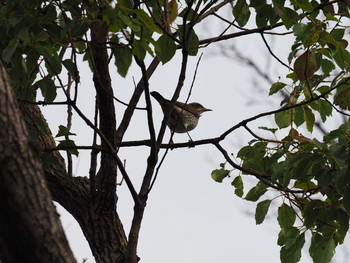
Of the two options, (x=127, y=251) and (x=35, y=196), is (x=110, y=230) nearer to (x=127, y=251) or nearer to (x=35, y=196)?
(x=127, y=251)

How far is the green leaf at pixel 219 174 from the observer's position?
458 cm

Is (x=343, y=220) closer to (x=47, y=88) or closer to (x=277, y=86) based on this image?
(x=277, y=86)

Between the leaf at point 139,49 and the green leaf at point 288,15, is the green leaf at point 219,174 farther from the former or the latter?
the leaf at point 139,49

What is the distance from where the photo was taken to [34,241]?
6.80 feet

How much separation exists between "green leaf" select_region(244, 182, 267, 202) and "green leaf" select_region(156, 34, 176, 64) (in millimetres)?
1148

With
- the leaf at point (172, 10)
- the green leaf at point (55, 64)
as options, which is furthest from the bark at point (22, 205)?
the leaf at point (172, 10)

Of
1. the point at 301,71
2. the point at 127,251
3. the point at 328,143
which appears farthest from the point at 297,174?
the point at 127,251

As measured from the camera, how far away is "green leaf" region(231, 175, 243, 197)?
4.54 metres

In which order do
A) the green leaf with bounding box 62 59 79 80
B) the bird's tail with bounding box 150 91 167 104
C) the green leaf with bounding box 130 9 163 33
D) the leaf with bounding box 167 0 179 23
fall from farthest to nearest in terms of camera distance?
the bird's tail with bounding box 150 91 167 104 → the leaf with bounding box 167 0 179 23 → the green leaf with bounding box 62 59 79 80 → the green leaf with bounding box 130 9 163 33

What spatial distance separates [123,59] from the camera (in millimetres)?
3771

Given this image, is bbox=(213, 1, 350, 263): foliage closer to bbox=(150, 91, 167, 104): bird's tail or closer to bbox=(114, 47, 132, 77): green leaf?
bbox=(114, 47, 132, 77): green leaf

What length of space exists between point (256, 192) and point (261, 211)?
0.17 metres

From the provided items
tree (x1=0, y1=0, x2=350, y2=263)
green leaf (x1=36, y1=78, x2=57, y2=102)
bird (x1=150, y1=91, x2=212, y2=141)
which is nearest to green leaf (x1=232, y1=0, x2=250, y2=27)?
tree (x1=0, y1=0, x2=350, y2=263)

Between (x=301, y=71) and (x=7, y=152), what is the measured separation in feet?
7.89
